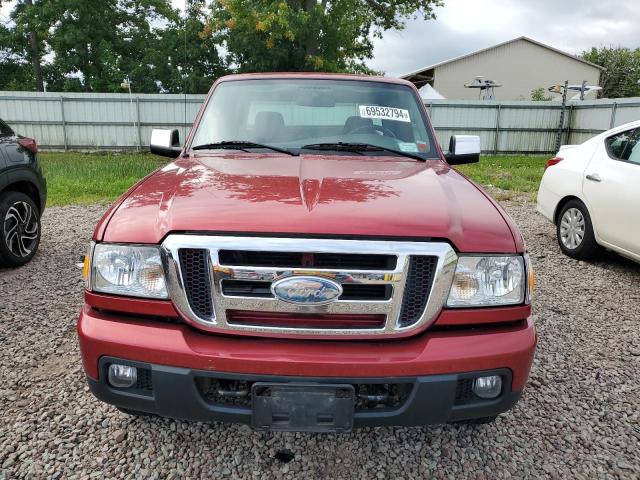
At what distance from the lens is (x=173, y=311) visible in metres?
1.79

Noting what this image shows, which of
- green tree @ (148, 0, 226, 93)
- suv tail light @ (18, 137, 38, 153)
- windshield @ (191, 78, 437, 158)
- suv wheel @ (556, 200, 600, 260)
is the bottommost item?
suv wheel @ (556, 200, 600, 260)

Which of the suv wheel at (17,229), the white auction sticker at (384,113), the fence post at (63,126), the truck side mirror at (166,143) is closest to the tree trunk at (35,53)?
the fence post at (63,126)

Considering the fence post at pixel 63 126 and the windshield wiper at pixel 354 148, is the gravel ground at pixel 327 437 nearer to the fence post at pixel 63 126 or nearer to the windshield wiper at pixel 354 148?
the windshield wiper at pixel 354 148

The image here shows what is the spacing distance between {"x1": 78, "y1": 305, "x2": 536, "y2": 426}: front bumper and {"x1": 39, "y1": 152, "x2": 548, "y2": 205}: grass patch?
734 cm

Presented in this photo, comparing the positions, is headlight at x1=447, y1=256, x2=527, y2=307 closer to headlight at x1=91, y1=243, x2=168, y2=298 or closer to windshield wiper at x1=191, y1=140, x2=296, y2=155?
headlight at x1=91, y1=243, x2=168, y2=298

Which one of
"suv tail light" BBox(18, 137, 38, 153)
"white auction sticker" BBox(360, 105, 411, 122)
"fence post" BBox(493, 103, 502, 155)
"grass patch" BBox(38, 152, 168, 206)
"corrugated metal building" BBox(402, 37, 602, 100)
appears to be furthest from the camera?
"corrugated metal building" BBox(402, 37, 602, 100)

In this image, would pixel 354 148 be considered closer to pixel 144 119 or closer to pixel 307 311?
pixel 307 311

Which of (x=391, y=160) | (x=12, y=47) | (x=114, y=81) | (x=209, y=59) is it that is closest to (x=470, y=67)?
(x=209, y=59)

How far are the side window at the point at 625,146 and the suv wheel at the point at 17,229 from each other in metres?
5.83

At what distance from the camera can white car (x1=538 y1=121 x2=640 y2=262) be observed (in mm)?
4457

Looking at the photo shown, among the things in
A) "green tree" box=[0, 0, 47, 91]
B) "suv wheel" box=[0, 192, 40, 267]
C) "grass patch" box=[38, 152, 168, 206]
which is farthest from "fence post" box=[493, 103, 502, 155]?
"green tree" box=[0, 0, 47, 91]

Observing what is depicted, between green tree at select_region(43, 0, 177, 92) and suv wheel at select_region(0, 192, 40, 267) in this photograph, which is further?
green tree at select_region(43, 0, 177, 92)

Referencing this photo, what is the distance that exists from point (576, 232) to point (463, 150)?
2689mm

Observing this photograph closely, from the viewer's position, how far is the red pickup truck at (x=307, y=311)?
1.71m
